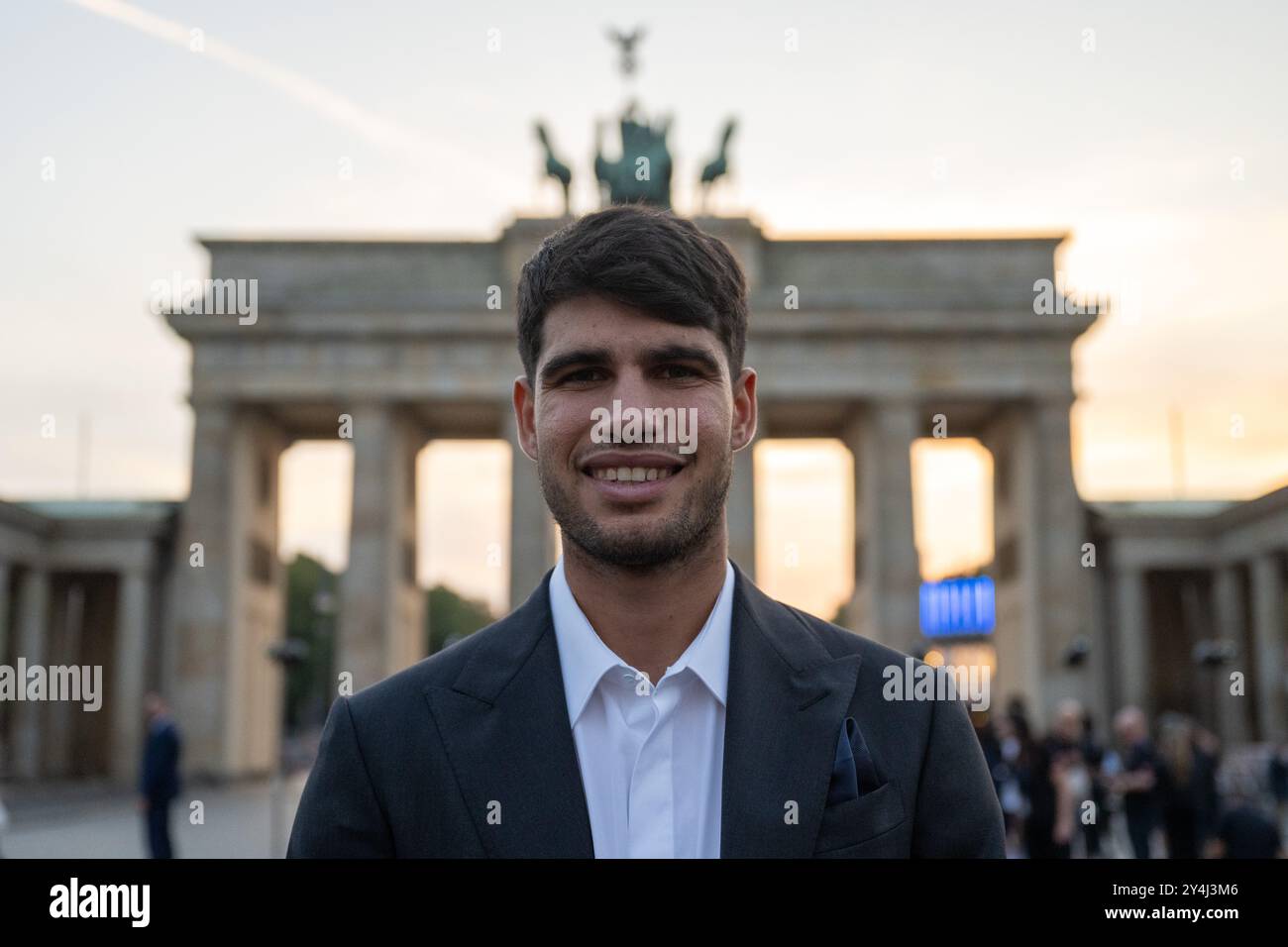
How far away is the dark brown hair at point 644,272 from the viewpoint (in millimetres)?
3150

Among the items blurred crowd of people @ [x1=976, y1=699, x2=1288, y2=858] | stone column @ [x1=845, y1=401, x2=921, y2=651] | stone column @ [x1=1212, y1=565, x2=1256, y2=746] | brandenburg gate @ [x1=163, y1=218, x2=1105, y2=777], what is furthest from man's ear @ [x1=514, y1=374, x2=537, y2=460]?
stone column @ [x1=1212, y1=565, x2=1256, y2=746]

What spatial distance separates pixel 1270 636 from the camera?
178 ft

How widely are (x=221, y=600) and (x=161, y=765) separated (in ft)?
119

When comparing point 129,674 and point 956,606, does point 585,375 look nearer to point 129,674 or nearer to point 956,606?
point 956,606

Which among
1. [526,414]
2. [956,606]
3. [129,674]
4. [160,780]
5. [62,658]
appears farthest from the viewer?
Result: [62,658]

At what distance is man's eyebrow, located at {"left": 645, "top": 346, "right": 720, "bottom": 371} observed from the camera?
124 inches

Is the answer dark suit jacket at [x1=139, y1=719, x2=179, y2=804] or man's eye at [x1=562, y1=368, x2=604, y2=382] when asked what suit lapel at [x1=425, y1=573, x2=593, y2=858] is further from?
dark suit jacket at [x1=139, y1=719, x2=179, y2=804]

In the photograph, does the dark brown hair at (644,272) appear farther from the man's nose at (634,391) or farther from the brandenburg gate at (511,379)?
the brandenburg gate at (511,379)

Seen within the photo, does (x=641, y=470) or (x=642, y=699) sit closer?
(x=641, y=470)

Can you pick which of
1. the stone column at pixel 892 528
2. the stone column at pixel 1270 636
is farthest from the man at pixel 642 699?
the stone column at pixel 1270 636

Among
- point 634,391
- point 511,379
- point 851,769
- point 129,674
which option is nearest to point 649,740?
point 851,769

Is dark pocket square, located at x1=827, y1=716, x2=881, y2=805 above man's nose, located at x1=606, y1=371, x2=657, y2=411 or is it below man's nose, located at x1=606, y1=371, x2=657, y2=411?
below

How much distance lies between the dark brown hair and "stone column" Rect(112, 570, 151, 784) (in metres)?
55.9
